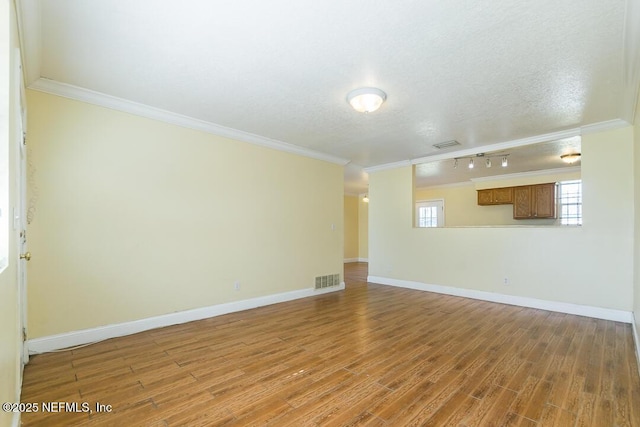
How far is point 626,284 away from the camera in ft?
12.2

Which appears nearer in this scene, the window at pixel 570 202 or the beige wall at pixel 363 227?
the window at pixel 570 202

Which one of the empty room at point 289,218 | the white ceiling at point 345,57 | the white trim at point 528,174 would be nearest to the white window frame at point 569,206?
the white trim at point 528,174

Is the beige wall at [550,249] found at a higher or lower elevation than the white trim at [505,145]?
lower

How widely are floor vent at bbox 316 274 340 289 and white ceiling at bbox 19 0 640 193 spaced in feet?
9.35

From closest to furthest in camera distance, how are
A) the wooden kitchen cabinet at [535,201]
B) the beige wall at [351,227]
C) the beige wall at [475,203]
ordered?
1. the wooden kitchen cabinet at [535,201]
2. the beige wall at [475,203]
3. the beige wall at [351,227]

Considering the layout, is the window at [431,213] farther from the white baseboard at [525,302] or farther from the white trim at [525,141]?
the white baseboard at [525,302]

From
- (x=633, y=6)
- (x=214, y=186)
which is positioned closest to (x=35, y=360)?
(x=214, y=186)

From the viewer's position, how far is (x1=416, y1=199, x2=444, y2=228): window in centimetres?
908

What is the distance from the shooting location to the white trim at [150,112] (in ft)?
9.25

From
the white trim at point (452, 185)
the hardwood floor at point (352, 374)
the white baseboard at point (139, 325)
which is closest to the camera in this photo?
the hardwood floor at point (352, 374)

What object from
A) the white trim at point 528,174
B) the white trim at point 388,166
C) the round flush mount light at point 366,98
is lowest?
the white trim at point 528,174

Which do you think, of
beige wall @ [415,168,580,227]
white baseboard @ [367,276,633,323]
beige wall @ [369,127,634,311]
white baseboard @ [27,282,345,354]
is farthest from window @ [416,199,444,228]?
white baseboard @ [27,282,345,354]

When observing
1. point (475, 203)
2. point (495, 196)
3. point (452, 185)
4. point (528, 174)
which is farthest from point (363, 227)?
point (528, 174)

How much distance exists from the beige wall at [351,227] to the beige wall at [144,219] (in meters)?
5.37
